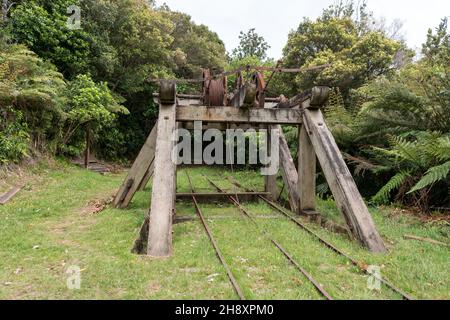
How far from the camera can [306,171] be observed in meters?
6.58

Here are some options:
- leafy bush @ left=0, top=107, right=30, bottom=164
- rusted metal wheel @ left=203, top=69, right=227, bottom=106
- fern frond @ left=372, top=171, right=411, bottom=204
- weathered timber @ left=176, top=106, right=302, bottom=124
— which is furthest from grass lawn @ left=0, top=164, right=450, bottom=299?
leafy bush @ left=0, top=107, right=30, bottom=164

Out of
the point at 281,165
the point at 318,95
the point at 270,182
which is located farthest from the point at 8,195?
the point at 318,95

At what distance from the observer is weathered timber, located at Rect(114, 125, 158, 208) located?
6.75 m

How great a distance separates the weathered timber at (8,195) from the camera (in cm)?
722

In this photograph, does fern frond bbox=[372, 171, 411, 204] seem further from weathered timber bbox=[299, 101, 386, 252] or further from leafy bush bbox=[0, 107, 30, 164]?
leafy bush bbox=[0, 107, 30, 164]

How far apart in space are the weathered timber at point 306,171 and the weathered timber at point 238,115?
393mm

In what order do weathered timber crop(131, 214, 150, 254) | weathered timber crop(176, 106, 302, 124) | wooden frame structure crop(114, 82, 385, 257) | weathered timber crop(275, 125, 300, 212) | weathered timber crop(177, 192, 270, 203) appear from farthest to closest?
1. weathered timber crop(177, 192, 270, 203)
2. weathered timber crop(275, 125, 300, 212)
3. weathered timber crop(176, 106, 302, 124)
4. wooden frame structure crop(114, 82, 385, 257)
5. weathered timber crop(131, 214, 150, 254)

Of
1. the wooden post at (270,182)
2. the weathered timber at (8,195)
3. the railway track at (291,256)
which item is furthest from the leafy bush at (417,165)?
the weathered timber at (8,195)

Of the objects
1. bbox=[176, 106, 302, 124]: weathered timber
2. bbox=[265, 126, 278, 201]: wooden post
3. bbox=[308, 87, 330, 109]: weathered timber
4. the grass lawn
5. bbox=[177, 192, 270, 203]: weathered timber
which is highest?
bbox=[308, 87, 330, 109]: weathered timber

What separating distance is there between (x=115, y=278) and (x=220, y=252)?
1363 mm

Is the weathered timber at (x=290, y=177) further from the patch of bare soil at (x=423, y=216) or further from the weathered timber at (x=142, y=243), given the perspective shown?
the weathered timber at (x=142, y=243)

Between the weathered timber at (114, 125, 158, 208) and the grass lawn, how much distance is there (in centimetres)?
28
